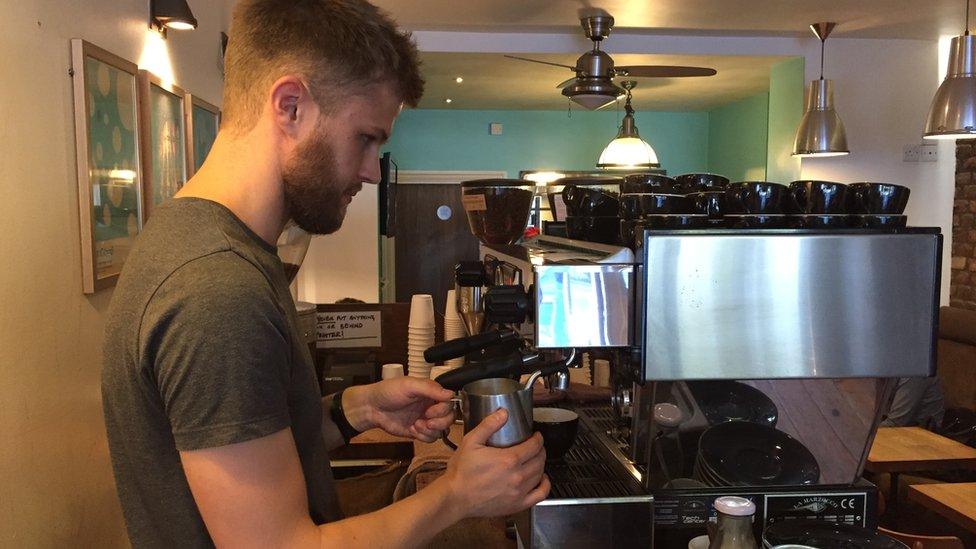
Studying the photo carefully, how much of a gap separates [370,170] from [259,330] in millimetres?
289

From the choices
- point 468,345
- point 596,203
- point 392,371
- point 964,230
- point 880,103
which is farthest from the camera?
point 964,230

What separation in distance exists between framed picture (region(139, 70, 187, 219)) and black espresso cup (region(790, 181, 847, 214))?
59.1 inches

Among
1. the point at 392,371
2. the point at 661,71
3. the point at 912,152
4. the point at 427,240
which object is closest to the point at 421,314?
the point at 392,371

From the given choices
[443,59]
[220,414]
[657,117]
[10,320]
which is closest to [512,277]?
[220,414]

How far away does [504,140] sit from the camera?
672 centimetres

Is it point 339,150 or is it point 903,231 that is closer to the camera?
point 339,150

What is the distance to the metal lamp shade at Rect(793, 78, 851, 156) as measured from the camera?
3.66 m

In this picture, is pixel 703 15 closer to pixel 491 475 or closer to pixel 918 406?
pixel 918 406

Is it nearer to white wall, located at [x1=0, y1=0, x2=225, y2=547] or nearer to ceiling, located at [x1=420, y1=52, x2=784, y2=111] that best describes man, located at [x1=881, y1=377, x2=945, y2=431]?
ceiling, located at [x1=420, y1=52, x2=784, y2=111]

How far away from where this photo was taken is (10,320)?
1.25 metres

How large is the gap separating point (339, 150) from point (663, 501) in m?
0.66

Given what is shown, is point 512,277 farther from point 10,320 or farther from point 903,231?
point 10,320

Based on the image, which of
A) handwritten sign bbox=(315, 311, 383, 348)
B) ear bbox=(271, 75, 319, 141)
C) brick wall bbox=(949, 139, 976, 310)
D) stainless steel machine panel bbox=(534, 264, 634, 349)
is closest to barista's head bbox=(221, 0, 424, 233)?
ear bbox=(271, 75, 319, 141)

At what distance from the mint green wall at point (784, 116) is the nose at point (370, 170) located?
153 inches
